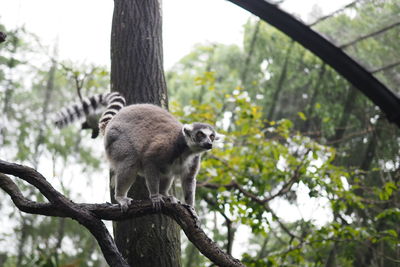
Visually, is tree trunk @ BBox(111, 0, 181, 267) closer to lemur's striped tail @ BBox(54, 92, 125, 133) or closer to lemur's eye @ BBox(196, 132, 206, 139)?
lemur's striped tail @ BBox(54, 92, 125, 133)

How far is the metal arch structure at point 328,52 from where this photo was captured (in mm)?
5168

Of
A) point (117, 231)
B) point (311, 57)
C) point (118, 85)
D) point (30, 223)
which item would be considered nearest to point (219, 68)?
point (311, 57)

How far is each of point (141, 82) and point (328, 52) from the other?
2.21 meters

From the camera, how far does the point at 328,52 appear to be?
5.31 metres

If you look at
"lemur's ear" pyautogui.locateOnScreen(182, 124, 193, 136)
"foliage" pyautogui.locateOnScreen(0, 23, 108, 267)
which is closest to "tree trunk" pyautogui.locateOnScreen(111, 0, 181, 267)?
"lemur's ear" pyautogui.locateOnScreen(182, 124, 193, 136)

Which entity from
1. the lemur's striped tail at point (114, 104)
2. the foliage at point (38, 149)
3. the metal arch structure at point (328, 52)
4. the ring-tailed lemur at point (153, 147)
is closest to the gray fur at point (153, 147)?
the ring-tailed lemur at point (153, 147)

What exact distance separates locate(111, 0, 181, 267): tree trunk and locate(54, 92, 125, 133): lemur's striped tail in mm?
135

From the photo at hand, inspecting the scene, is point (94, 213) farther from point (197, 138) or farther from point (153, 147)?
point (197, 138)

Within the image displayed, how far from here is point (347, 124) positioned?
9906mm

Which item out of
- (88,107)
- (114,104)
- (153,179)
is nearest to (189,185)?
(153,179)

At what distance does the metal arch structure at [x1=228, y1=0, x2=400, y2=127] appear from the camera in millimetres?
5168

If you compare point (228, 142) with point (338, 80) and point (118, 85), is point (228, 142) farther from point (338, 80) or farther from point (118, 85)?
point (338, 80)

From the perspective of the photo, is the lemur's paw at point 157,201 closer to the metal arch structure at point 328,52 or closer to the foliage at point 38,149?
the metal arch structure at point 328,52

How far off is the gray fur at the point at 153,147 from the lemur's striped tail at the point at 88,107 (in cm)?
19
